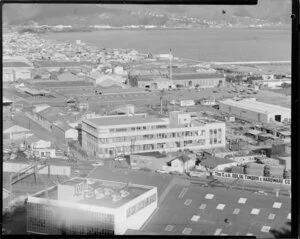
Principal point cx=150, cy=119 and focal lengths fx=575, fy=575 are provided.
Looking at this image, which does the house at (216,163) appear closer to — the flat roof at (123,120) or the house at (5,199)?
the flat roof at (123,120)

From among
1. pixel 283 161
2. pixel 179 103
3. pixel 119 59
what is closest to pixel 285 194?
pixel 283 161

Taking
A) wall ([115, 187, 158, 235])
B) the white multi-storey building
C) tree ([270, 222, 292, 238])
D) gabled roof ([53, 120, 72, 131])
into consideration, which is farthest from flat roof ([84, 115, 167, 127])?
tree ([270, 222, 292, 238])

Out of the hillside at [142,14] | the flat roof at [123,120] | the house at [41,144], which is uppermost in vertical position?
the hillside at [142,14]

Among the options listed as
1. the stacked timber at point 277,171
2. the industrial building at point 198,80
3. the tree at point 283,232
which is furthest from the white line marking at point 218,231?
the industrial building at point 198,80

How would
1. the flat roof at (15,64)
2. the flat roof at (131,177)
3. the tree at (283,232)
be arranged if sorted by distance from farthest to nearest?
1. the flat roof at (131,177)
2. the flat roof at (15,64)
3. the tree at (283,232)

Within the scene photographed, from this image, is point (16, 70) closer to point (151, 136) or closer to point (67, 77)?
point (67, 77)

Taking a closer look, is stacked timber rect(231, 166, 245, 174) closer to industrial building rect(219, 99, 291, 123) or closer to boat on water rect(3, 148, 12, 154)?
industrial building rect(219, 99, 291, 123)

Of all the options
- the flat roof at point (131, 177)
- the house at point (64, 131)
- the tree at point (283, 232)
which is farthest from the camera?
the house at point (64, 131)
